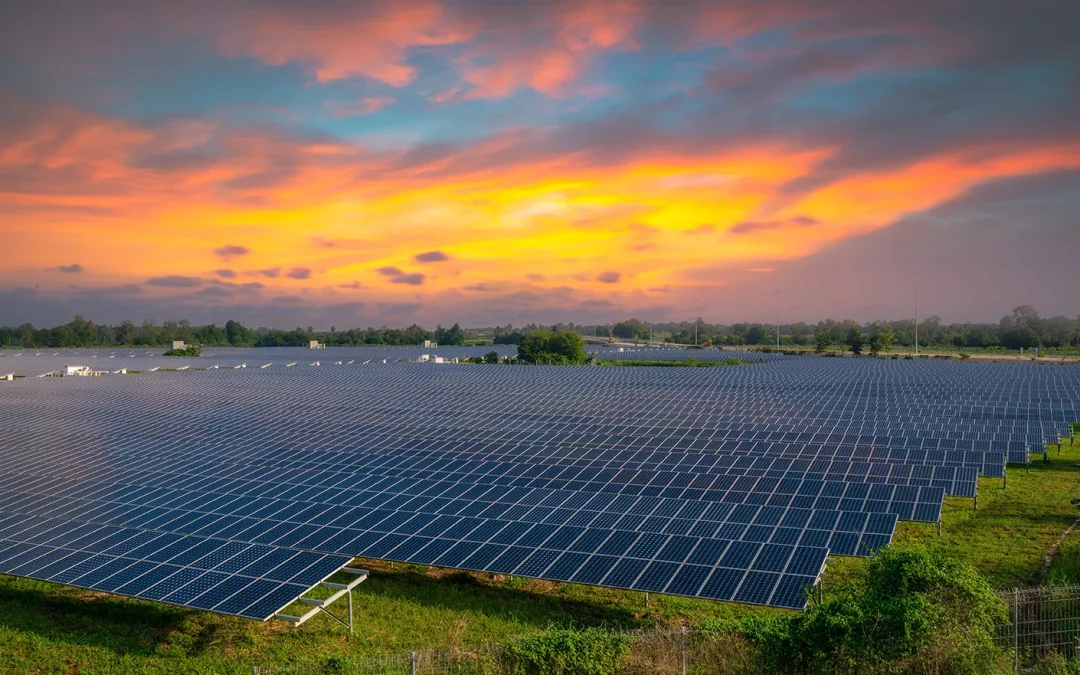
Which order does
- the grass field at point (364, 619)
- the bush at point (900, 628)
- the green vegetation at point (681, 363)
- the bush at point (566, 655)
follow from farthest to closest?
the green vegetation at point (681, 363) < the grass field at point (364, 619) < the bush at point (566, 655) < the bush at point (900, 628)

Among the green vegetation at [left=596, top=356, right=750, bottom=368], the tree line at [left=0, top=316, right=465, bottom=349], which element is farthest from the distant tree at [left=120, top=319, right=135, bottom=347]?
the green vegetation at [left=596, top=356, right=750, bottom=368]

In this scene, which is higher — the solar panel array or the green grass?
the solar panel array

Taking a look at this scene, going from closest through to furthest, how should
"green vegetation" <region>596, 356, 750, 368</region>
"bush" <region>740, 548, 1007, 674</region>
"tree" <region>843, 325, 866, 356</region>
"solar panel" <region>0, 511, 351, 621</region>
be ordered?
"bush" <region>740, 548, 1007, 674</region> → "solar panel" <region>0, 511, 351, 621</region> → "green vegetation" <region>596, 356, 750, 368</region> → "tree" <region>843, 325, 866, 356</region>

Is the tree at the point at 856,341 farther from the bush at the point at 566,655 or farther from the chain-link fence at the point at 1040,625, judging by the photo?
the bush at the point at 566,655

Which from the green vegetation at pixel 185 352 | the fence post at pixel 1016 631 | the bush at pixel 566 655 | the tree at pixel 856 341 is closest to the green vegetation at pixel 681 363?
the tree at pixel 856 341

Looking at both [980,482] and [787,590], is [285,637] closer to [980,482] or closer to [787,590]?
[787,590]

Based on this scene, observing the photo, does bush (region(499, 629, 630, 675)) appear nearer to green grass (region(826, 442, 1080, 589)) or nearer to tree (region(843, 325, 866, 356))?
green grass (region(826, 442, 1080, 589))

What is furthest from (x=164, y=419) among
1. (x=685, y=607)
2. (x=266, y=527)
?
(x=685, y=607)
